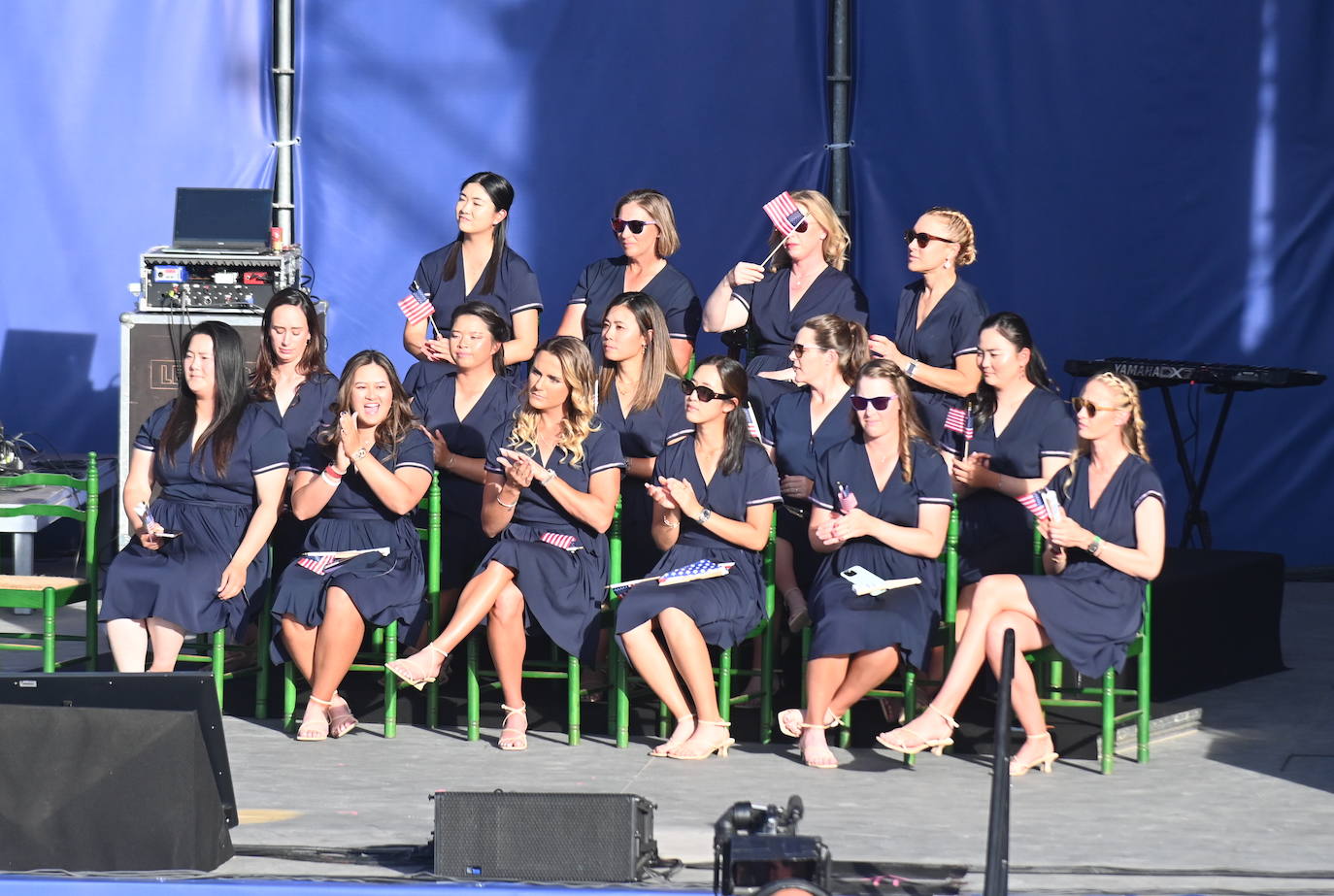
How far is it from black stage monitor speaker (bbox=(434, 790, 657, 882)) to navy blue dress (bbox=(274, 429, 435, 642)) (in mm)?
1528

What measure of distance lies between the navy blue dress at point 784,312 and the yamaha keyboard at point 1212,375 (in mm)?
1314

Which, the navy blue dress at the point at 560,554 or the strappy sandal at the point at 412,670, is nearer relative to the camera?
the strappy sandal at the point at 412,670

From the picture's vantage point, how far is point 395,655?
18.5 ft

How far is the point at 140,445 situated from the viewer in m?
5.85

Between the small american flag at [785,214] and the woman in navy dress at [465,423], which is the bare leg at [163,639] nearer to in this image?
the woman in navy dress at [465,423]

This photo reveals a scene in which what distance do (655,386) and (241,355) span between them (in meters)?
1.24

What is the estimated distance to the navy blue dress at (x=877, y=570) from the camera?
5.20 meters

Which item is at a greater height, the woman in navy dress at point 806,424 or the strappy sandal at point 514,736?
the woman in navy dress at point 806,424

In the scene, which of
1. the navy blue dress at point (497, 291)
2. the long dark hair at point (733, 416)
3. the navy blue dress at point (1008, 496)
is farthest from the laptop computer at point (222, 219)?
the navy blue dress at point (1008, 496)

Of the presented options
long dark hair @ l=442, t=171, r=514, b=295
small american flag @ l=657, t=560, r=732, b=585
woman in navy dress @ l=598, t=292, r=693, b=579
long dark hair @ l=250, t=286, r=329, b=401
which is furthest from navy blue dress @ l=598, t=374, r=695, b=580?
long dark hair @ l=250, t=286, r=329, b=401

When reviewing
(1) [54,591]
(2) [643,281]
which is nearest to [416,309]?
(2) [643,281]

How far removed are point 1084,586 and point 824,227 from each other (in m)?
1.64

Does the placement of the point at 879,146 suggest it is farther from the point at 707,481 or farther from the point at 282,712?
the point at 282,712

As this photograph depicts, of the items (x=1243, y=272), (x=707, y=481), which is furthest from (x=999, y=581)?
(x=1243, y=272)
